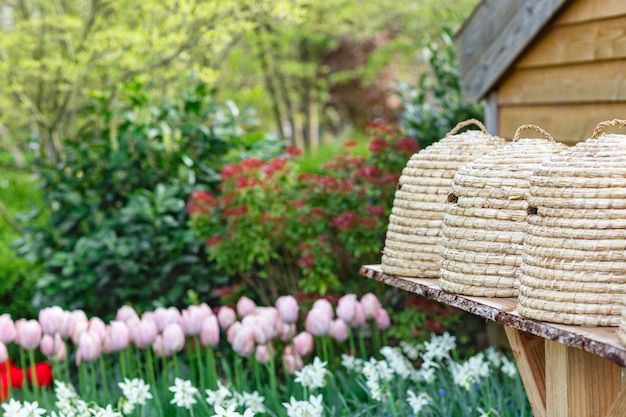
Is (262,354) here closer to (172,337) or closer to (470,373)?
(172,337)

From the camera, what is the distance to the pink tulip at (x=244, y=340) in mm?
3475

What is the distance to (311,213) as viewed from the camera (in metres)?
4.48

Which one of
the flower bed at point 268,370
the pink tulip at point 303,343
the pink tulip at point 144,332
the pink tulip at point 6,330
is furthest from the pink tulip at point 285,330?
the pink tulip at point 6,330

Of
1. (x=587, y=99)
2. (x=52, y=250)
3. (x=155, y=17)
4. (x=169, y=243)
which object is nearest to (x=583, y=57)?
(x=587, y=99)

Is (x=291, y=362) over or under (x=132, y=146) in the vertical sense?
under

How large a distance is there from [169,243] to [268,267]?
0.68 metres

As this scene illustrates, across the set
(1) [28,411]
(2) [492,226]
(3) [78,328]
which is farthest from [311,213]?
(2) [492,226]

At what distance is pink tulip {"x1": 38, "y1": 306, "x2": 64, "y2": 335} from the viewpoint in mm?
3662

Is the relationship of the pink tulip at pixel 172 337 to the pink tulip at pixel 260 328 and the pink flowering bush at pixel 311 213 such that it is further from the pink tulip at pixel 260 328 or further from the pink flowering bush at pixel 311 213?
the pink flowering bush at pixel 311 213

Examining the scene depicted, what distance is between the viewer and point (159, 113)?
5.52 m

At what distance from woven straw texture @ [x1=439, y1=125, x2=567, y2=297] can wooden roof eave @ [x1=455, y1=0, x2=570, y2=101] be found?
5.45 feet

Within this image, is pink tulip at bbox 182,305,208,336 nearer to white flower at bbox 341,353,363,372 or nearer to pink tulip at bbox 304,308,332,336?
pink tulip at bbox 304,308,332,336

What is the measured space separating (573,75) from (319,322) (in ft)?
4.82

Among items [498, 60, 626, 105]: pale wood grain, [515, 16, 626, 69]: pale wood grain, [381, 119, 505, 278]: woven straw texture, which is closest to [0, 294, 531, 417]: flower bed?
[381, 119, 505, 278]: woven straw texture
